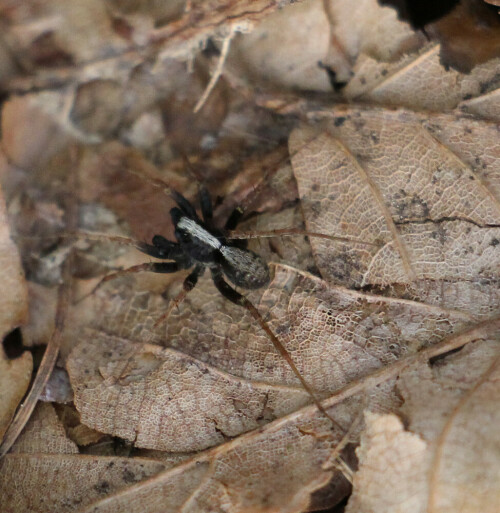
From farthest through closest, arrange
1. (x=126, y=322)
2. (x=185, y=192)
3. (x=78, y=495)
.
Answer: (x=185, y=192)
(x=126, y=322)
(x=78, y=495)

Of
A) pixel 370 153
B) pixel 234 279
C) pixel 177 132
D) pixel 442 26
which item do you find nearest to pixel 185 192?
pixel 177 132

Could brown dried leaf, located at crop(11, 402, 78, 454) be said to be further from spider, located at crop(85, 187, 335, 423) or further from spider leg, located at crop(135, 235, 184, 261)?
spider leg, located at crop(135, 235, 184, 261)

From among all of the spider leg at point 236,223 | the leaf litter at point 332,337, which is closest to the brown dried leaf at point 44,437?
the leaf litter at point 332,337

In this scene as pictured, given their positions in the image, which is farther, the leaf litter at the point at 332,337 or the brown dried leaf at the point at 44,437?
the brown dried leaf at the point at 44,437

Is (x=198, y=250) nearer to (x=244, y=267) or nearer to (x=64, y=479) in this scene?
(x=244, y=267)

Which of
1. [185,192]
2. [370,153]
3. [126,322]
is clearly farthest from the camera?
[185,192]

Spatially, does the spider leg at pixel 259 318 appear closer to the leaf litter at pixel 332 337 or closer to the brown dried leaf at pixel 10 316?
the leaf litter at pixel 332 337

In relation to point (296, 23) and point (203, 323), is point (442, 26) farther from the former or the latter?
point (203, 323)

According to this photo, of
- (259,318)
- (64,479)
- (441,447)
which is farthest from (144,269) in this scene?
(441,447)
